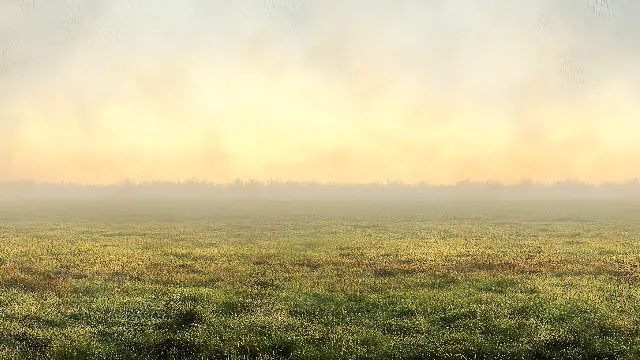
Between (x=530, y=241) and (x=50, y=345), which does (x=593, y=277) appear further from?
(x=50, y=345)

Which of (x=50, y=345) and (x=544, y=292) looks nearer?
(x=50, y=345)

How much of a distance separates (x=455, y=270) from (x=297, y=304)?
45.7 ft

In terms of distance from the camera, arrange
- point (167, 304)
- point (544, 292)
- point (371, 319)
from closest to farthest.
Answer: point (371, 319)
point (167, 304)
point (544, 292)

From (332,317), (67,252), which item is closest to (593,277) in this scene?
(332,317)

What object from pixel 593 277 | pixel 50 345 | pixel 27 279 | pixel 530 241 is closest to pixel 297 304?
pixel 50 345

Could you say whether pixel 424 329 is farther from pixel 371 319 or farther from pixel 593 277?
pixel 593 277

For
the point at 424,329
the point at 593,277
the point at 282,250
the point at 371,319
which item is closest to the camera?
the point at 424,329

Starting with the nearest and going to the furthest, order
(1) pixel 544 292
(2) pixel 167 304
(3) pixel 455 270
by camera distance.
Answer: (2) pixel 167 304 → (1) pixel 544 292 → (3) pixel 455 270

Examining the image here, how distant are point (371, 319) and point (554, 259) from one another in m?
23.3

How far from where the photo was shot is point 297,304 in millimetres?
21375

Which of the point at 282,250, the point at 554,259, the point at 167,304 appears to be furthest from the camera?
the point at 282,250

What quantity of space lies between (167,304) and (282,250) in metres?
20.5

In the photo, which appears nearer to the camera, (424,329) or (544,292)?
(424,329)

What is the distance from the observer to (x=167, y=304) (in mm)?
21062
